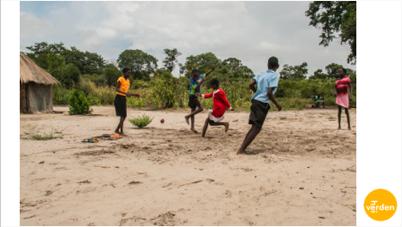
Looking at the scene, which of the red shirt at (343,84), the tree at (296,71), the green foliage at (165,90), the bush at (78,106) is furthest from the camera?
the tree at (296,71)

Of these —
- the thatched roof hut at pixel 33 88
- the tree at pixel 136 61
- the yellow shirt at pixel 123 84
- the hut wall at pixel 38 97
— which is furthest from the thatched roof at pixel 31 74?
the tree at pixel 136 61

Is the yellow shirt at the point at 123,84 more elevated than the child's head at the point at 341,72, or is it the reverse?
the child's head at the point at 341,72

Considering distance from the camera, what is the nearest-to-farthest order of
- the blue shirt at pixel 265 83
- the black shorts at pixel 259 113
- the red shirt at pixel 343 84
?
the blue shirt at pixel 265 83 < the black shorts at pixel 259 113 < the red shirt at pixel 343 84

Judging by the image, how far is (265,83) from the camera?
4.75 metres

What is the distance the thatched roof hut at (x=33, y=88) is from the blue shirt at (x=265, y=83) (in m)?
11.5

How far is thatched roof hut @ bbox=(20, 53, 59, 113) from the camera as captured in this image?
14078 millimetres

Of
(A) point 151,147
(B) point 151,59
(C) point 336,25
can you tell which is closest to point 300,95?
(C) point 336,25

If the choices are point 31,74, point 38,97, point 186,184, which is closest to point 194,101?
point 186,184

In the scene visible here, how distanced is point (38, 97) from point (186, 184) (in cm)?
1346

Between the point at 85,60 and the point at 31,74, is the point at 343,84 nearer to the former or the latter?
the point at 31,74

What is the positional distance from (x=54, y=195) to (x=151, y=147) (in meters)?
2.27

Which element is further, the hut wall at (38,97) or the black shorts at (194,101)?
the hut wall at (38,97)

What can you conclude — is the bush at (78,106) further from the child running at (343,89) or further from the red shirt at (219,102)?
the child running at (343,89)
